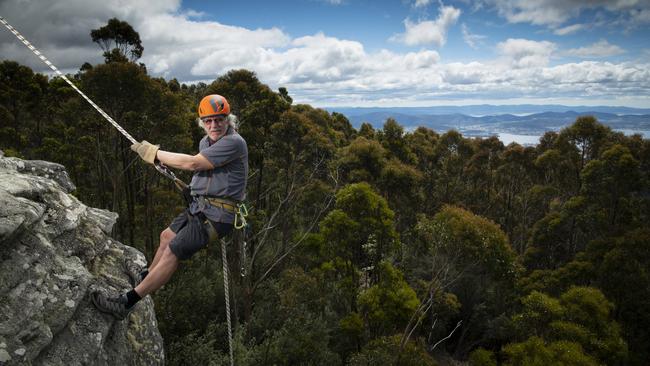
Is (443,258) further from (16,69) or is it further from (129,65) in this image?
(16,69)

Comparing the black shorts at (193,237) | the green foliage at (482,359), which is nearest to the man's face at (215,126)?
the black shorts at (193,237)

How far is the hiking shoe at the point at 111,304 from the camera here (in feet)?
12.9

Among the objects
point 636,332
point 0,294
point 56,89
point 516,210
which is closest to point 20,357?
point 0,294

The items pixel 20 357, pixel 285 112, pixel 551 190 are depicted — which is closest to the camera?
pixel 20 357

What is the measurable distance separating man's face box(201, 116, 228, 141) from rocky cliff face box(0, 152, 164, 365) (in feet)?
6.09

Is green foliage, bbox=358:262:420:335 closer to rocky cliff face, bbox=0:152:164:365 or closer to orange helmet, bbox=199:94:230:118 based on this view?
rocky cliff face, bbox=0:152:164:365

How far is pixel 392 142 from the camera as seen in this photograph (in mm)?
26344

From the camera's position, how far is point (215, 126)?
3.98 metres

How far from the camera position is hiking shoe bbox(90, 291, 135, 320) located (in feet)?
12.9

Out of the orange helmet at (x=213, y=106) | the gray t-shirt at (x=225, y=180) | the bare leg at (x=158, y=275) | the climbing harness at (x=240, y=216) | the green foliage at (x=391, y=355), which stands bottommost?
the green foliage at (x=391, y=355)

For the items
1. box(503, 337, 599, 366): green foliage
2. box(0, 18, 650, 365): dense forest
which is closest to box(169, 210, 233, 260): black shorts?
box(0, 18, 650, 365): dense forest

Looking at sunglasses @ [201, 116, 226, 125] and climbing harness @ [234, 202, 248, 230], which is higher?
sunglasses @ [201, 116, 226, 125]

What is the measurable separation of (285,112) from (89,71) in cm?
784

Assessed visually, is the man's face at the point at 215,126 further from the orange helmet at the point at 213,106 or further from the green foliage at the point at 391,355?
the green foliage at the point at 391,355
